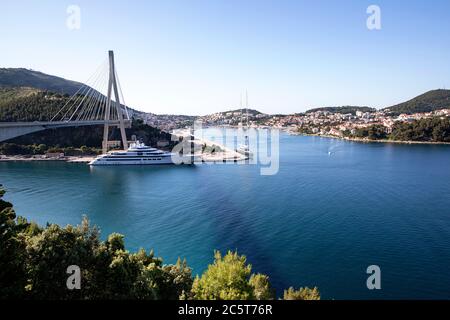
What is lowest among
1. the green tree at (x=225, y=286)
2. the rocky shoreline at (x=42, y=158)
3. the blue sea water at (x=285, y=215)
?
the blue sea water at (x=285, y=215)

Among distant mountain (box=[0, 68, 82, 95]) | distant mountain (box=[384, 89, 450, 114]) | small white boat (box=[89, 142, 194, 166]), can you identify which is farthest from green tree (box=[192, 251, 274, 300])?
distant mountain (box=[384, 89, 450, 114])

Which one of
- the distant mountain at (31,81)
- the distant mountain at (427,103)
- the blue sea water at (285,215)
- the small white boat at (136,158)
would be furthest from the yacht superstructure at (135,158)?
the distant mountain at (427,103)

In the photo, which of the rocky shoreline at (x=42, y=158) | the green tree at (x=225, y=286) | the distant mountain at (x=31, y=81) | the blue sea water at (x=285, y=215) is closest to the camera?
the green tree at (x=225, y=286)

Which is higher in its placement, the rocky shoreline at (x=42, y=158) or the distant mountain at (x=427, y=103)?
the distant mountain at (x=427, y=103)

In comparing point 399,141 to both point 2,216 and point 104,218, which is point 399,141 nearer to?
point 104,218

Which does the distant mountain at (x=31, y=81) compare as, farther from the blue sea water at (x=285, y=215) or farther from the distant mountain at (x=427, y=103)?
the distant mountain at (x=427, y=103)
